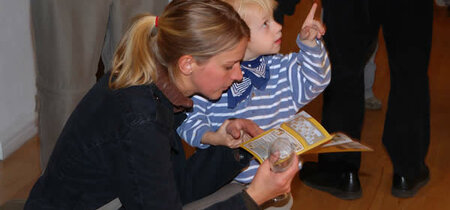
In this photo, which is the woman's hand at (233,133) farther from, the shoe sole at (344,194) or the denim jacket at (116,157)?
the shoe sole at (344,194)

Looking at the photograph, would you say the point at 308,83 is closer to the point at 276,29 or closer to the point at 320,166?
the point at 276,29

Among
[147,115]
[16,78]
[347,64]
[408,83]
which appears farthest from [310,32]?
[16,78]

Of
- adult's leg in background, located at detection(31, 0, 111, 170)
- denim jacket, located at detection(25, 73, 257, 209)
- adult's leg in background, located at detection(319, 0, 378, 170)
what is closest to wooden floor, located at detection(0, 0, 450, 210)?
adult's leg in background, located at detection(319, 0, 378, 170)

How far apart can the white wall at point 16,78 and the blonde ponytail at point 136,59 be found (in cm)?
165

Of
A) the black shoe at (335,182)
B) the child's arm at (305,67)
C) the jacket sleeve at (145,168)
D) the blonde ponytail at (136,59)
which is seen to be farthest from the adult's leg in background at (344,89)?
the jacket sleeve at (145,168)

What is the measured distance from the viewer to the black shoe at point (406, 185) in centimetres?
303

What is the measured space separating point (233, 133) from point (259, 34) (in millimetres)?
337

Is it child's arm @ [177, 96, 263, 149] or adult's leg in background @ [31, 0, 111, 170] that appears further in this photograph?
adult's leg in background @ [31, 0, 111, 170]

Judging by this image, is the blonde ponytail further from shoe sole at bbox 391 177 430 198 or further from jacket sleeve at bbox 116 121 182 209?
shoe sole at bbox 391 177 430 198

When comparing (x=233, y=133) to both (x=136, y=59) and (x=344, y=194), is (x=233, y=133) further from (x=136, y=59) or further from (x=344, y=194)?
(x=344, y=194)

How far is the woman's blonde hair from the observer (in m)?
1.71

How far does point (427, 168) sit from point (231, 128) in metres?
1.56

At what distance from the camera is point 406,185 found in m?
3.04

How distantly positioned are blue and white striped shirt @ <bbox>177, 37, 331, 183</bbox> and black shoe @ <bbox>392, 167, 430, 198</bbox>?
113 centimetres
